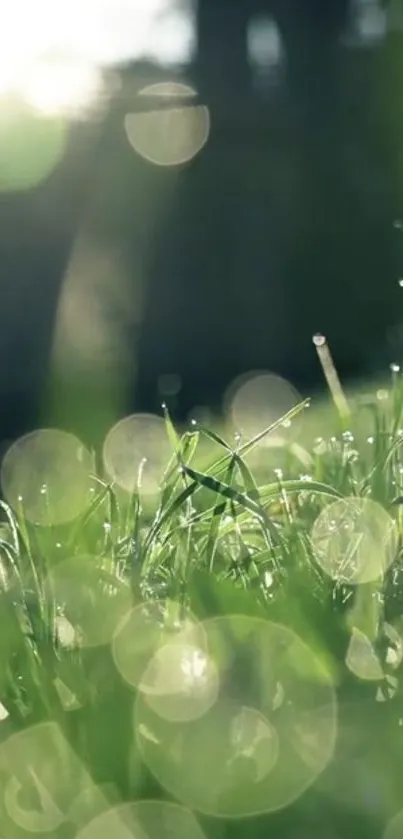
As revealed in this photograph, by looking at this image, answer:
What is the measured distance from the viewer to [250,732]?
1029 mm

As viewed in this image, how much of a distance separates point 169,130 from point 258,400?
283cm

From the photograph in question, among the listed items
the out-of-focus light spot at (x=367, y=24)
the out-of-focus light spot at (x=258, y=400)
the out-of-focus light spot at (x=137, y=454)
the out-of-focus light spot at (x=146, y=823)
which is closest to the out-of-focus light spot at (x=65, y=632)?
the out-of-focus light spot at (x=146, y=823)

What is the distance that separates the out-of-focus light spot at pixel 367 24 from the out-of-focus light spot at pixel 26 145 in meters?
2.11

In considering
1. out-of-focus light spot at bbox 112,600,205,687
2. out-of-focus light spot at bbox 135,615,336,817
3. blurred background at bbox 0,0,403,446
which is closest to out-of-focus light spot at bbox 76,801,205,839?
out-of-focus light spot at bbox 135,615,336,817

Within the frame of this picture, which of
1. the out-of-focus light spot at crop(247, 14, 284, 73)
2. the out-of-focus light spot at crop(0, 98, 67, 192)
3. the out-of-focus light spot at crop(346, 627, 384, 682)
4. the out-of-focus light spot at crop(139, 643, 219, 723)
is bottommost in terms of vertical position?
the out-of-focus light spot at crop(0, 98, 67, 192)

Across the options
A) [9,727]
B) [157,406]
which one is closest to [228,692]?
[9,727]

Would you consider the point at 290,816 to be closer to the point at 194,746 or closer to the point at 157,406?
the point at 194,746

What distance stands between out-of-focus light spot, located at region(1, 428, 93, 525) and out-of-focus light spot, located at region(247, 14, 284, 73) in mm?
5146

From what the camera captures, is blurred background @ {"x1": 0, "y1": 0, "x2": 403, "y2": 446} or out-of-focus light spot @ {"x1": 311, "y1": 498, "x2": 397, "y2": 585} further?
blurred background @ {"x1": 0, "y1": 0, "x2": 403, "y2": 446}

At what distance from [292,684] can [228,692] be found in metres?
0.06

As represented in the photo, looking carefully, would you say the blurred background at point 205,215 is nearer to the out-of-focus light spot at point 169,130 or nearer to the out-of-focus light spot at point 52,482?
the out-of-focus light spot at point 169,130

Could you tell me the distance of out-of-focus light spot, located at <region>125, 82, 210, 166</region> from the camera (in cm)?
746

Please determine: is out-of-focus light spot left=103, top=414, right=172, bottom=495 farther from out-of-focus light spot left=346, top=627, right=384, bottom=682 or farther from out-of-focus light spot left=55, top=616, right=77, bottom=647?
out-of-focus light spot left=346, top=627, right=384, bottom=682

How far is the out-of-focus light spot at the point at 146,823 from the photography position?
0.96m
